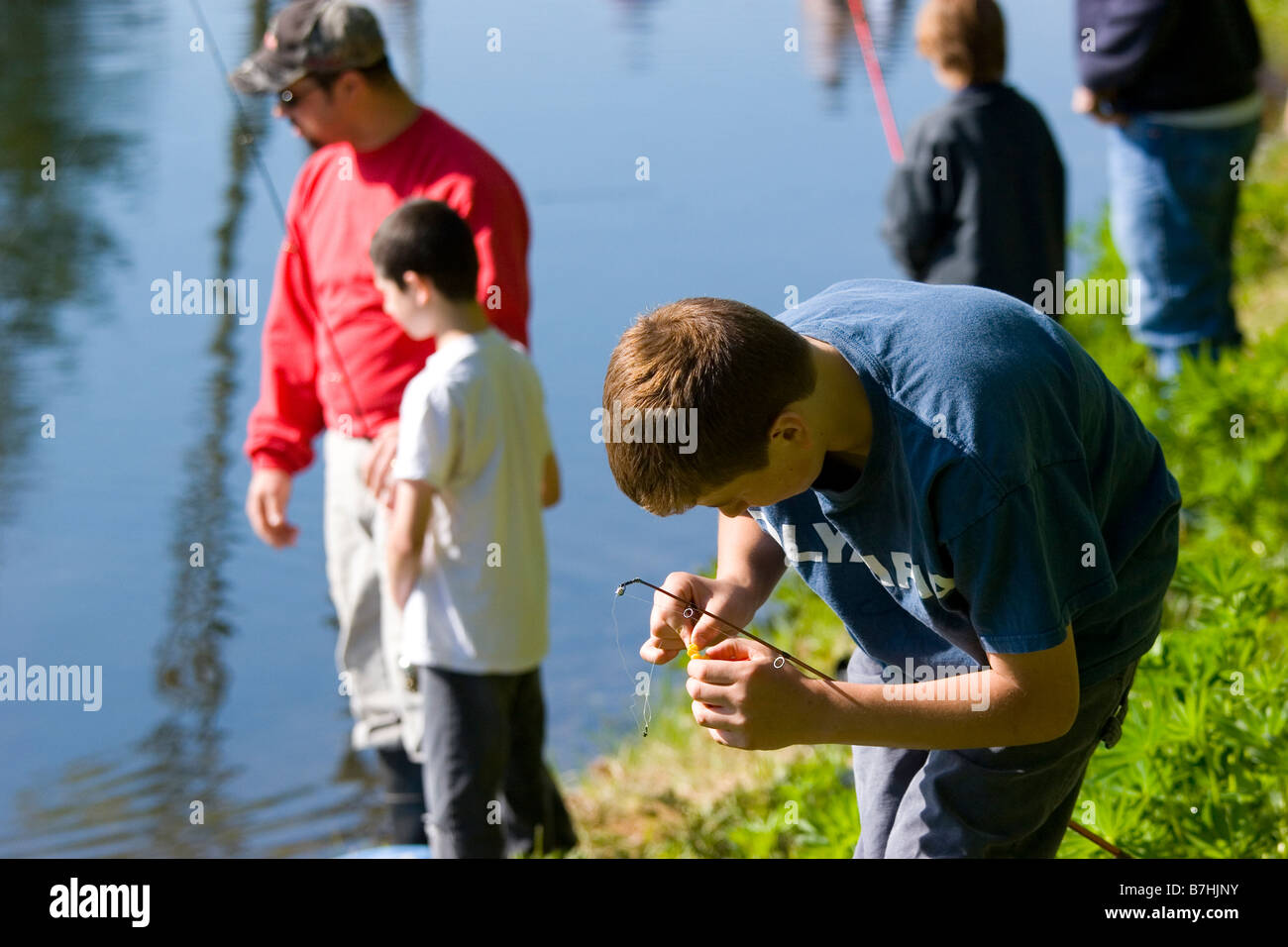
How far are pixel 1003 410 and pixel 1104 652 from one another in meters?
0.55

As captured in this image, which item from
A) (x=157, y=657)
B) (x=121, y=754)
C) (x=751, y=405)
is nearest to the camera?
(x=751, y=405)

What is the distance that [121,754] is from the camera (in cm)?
487

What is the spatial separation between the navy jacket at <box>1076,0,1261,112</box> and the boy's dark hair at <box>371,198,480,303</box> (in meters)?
2.60

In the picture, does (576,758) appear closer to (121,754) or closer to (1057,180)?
(121,754)

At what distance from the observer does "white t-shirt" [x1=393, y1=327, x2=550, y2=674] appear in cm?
351

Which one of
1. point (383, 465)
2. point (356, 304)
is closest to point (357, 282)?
point (356, 304)

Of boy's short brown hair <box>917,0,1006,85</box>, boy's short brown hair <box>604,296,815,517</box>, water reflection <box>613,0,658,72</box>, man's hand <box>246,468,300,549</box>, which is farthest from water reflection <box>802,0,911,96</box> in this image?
boy's short brown hair <box>604,296,815,517</box>

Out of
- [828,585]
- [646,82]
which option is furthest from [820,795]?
[646,82]

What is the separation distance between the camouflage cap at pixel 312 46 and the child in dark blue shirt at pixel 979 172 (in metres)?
1.56

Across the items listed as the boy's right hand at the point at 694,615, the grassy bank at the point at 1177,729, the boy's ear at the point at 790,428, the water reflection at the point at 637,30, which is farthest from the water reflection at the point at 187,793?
the water reflection at the point at 637,30

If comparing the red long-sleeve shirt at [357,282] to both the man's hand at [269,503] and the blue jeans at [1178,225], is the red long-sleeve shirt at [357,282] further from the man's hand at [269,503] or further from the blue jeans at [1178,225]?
the blue jeans at [1178,225]

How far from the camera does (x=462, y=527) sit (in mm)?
3598

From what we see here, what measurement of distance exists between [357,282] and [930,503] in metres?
2.20

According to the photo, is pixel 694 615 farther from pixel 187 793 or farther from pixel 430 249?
pixel 187 793
